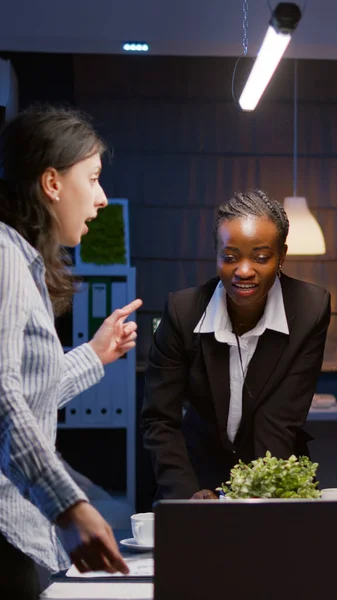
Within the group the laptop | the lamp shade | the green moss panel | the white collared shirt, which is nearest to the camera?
the laptop

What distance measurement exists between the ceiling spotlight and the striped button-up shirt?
3947 mm

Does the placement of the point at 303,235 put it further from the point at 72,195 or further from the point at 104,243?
the point at 72,195

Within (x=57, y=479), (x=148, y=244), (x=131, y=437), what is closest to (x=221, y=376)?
(x=57, y=479)

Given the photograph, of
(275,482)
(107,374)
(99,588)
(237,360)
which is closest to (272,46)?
(237,360)

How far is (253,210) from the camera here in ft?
8.09

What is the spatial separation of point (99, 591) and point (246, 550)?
0.49 metres

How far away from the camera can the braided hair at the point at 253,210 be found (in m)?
2.46

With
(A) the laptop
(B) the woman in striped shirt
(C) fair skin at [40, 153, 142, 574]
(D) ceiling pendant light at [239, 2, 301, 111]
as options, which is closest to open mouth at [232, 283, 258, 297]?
(C) fair skin at [40, 153, 142, 574]

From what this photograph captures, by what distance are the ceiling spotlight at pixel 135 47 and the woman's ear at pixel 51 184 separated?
12.5ft

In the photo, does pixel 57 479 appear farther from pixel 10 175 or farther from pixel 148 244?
pixel 148 244

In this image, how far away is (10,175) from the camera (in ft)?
5.10

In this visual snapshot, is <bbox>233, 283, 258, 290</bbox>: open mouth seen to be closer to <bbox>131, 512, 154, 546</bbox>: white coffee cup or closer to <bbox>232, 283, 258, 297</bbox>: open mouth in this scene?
<bbox>232, 283, 258, 297</bbox>: open mouth

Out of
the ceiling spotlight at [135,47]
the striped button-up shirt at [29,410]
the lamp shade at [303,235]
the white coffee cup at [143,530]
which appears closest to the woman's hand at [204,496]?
the white coffee cup at [143,530]

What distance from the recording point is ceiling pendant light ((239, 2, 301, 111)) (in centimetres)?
299
